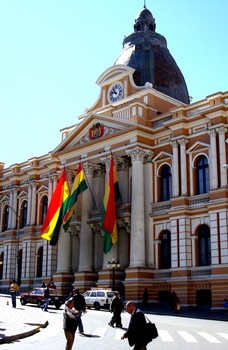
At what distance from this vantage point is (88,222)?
45219 millimetres

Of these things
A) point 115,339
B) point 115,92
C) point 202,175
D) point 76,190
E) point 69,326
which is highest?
point 115,92

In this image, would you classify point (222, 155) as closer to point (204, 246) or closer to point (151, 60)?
point (204, 246)

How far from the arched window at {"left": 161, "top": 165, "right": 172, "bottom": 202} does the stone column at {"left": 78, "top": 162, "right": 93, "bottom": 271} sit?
7.25 m

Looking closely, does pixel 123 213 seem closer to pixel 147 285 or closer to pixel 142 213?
pixel 142 213

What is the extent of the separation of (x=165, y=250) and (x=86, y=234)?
7.73 meters

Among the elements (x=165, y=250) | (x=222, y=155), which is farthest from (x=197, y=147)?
(x=165, y=250)

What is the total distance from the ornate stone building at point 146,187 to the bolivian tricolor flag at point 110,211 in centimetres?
151

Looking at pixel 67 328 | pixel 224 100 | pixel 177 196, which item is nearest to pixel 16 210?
pixel 177 196

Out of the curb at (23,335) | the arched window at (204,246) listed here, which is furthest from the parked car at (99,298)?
the curb at (23,335)

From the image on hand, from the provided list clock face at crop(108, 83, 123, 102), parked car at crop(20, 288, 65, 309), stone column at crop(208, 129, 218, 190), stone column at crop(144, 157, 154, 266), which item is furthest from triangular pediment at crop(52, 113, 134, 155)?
parked car at crop(20, 288, 65, 309)

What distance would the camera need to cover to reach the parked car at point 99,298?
3462 centimetres

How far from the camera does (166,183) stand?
42625 millimetres

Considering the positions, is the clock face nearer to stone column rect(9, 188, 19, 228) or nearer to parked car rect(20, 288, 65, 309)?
stone column rect(9, 188, 19, 228)

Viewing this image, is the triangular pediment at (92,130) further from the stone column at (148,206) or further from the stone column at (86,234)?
the stone column at (148,206)
